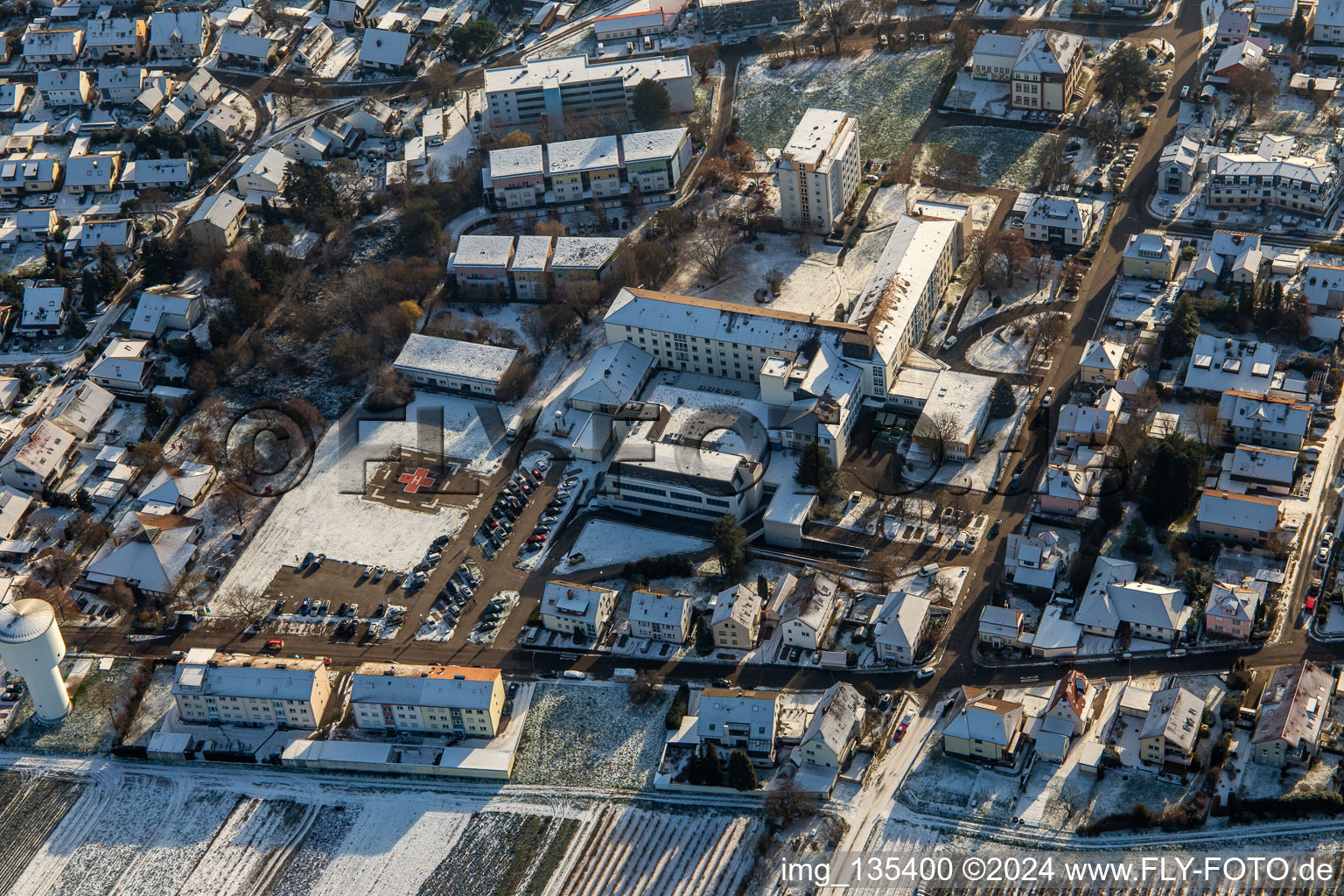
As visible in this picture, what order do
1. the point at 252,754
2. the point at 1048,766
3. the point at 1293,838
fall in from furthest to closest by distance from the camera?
the point at 252,754 → the point at 1048,766 → the point at 1293,838

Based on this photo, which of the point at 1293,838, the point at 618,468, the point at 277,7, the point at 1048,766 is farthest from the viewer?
the point at 277,7

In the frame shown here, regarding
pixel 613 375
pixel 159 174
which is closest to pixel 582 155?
pixel 613 375

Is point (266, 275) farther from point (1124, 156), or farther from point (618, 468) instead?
point (1124, 156)

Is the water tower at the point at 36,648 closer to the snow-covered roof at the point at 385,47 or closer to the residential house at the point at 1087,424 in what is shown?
the residential house at the point at 1087,424

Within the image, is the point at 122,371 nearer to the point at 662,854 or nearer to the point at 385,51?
the point at 385,51

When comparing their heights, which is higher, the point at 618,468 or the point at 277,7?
the point at 277,7

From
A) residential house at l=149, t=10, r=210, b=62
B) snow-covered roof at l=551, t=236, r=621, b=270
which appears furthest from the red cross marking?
residential house at l=149, t=10, r=210, b=62

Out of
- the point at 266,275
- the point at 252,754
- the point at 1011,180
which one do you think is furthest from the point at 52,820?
the point at 1011,180
